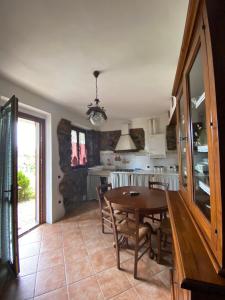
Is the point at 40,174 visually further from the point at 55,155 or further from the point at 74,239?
the point at 74,239

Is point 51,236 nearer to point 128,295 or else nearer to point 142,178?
point 128,295

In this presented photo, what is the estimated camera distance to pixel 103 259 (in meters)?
2.22

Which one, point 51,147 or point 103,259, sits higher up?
point 51,147

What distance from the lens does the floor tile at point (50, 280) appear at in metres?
1.74

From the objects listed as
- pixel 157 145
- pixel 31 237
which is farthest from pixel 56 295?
pixel 157 145

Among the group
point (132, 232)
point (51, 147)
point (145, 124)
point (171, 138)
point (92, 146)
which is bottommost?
point (132, 232)

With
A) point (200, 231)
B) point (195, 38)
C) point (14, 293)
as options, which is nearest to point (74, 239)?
point (14, 293)

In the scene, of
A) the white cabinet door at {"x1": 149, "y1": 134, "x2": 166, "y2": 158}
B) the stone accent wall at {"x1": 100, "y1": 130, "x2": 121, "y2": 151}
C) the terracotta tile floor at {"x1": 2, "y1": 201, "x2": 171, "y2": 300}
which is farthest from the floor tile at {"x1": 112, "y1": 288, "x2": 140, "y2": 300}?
the stone accent wall at {"x1": 100, "y1": 130, "x2": 121, "y2": 151}

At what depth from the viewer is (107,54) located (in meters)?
1.90

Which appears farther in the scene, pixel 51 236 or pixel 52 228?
pixel 52 228

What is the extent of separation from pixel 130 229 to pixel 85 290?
78 centimetres

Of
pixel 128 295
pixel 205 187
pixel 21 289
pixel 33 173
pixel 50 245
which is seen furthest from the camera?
pixel 33 173

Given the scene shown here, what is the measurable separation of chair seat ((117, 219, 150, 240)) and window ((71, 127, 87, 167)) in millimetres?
2722

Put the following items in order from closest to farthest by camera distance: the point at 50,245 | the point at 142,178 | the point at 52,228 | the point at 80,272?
the point at 80,272, the point at 50,245, the point at 52,228, the point at 142,178
